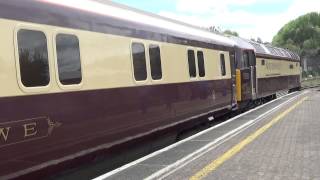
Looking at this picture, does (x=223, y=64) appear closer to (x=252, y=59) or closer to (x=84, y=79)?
(x=252, y=59)

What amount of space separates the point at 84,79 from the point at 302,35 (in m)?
109

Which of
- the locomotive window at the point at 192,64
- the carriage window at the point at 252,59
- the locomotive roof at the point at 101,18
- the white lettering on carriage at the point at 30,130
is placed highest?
the locomotive roof at the point at 101,18

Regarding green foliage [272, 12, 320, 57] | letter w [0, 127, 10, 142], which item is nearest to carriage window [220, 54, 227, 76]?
letter w [0, 127, 10, 142]

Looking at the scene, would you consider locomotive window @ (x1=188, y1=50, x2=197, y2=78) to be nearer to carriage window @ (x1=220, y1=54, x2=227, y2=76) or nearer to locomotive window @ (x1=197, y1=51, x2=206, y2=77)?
locomotive window @ (x1=197, y1=51, x2=206, y2=77)

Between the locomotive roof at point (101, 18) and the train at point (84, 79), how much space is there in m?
0.01

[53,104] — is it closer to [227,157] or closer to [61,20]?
[61,20]

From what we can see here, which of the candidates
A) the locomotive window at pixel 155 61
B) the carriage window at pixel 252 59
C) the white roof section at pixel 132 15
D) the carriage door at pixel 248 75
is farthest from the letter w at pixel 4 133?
the carriage window at pixel 252 59

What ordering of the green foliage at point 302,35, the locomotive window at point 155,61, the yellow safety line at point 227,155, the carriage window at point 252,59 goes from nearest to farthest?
the yellow safety line at point 227,155
the locomotive window at point 155,61
the carriage window at point 252,59
the green foliage at point 302,35

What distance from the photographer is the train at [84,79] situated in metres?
6.53

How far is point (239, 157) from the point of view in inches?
355

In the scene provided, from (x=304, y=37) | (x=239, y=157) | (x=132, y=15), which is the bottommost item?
(x=239, y=157)

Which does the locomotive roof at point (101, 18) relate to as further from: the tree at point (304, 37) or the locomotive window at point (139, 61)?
the tree at point (304, 37)

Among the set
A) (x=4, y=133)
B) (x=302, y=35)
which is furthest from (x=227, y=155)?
(x=302, y=35)

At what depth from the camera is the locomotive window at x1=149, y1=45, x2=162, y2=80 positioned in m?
10.8
